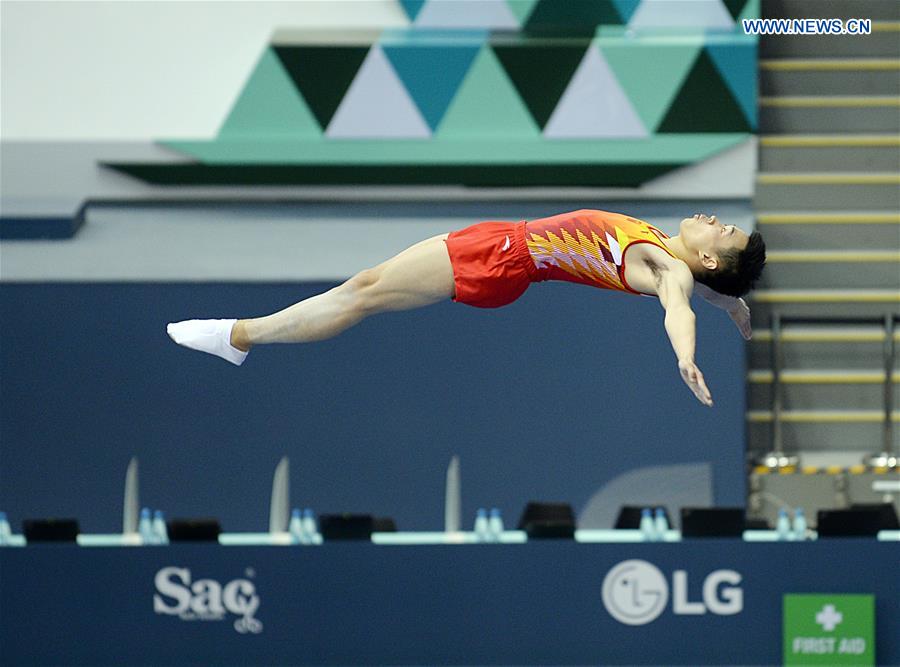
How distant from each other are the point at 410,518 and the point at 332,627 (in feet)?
8.14

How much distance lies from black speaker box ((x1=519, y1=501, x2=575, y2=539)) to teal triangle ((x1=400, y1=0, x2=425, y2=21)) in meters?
4.25

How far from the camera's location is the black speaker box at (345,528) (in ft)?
23.4

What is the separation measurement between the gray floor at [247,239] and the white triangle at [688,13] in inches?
51.0

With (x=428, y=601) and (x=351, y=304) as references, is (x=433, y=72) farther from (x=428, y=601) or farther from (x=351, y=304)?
(x=351, y=304)

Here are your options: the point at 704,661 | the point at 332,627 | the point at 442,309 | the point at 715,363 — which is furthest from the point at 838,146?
the point at 332,627

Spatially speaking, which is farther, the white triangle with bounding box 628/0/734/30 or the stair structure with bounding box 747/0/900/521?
the white triangle with bounding box 628/0/734/30

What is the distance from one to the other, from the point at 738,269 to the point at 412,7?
5948 mm

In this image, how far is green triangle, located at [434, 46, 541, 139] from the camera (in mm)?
10320

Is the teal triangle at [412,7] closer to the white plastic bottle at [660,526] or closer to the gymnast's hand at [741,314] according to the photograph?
the white plastic bottle at [660,526]

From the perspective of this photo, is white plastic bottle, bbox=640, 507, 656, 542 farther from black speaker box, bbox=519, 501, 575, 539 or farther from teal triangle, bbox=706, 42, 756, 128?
teal triangle, bbox=706, 42, 756, 128

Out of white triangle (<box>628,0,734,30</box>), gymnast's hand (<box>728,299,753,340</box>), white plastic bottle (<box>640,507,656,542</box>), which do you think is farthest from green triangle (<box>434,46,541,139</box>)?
gymnast's hand (<box>728,299,753,340</box>)

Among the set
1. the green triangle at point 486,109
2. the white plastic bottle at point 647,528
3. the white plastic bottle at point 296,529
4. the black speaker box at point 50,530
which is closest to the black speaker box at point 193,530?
the white plastic bottle at point 296,529

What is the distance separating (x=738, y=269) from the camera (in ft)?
16.6

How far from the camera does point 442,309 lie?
9.40m
